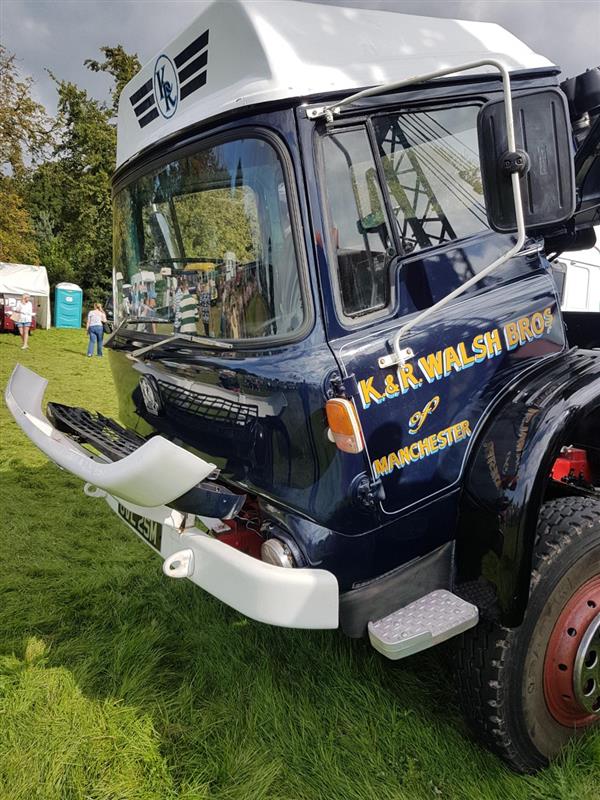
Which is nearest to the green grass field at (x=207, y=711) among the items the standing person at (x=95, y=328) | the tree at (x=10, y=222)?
the standing person at (x=95, y=328)

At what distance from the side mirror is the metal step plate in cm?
129

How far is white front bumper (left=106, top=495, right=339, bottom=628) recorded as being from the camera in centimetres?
181

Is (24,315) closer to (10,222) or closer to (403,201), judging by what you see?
(10,222)

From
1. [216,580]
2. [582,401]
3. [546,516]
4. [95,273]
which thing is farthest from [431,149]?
[95,273]

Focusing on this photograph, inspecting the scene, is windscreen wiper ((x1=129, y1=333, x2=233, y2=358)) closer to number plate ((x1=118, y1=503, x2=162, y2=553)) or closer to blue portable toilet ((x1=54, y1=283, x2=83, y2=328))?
number plate ((x1=118, y1=503, x2=162, y2=553))

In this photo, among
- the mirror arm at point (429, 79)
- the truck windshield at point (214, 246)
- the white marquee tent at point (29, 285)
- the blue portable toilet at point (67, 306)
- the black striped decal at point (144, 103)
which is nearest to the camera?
the mirror arm at point (429, 79)

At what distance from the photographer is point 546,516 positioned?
2.20 metres

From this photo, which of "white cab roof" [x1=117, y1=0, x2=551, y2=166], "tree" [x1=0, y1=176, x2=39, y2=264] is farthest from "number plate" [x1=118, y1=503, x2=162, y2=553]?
"tree" [x1=0, y1=176, x2=39, y2=264]

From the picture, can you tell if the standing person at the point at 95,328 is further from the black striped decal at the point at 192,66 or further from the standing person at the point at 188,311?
the black striped decal at the point at 192,66

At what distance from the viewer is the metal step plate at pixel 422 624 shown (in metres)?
1.89

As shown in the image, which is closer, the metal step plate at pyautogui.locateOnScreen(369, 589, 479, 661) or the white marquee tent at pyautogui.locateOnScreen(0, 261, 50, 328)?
the metal step plate at pyautogui.locateOnScreen(369, 589, 479, 661)

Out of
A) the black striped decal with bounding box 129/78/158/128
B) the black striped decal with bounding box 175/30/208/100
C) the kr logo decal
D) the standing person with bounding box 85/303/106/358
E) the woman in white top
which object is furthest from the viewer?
the woman in white top

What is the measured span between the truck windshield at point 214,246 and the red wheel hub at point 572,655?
1.46 metres

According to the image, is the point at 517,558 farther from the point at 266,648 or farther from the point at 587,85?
the point at 587,85
